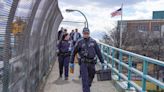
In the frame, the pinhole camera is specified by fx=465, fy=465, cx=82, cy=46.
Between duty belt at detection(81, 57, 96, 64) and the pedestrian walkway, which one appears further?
the pedestrian walkway

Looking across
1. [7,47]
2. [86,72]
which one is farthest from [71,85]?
[7,47]

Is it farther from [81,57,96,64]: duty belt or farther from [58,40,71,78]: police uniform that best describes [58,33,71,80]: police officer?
[81,57,96,64]: duty belt

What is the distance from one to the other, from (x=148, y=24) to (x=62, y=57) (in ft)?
285

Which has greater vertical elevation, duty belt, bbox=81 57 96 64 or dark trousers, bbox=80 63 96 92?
duty belt, bbox=81 57 96 64

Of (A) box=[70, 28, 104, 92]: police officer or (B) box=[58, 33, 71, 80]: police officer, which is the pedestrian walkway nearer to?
(B) box=[58, 33, 71, 80]: police officer

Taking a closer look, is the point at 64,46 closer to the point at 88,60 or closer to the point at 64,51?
the point at 64,51

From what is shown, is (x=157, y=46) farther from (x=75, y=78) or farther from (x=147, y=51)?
(x=75, y=78)

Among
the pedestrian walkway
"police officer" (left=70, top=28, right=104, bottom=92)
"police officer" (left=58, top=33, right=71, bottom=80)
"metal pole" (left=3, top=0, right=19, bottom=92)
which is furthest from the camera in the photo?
"police officer" (left=58, top=33, right=71, bottom=80)

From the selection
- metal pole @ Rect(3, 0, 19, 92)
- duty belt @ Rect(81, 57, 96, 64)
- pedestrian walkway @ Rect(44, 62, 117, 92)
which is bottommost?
pedestrian walkway @ Rect(44, 62, 117, 92)

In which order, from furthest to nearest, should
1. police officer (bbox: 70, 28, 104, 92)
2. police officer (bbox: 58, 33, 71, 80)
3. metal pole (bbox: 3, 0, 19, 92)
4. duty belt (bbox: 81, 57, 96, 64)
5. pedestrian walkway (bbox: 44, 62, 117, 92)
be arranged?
police officer (bbox: 58, 33, 71, 80) < pedestrian walkway (bbox: 44, 62, 117, 92) < duty belt (bbox: 81, 57, 96, 64) < police officer (bbox: 70, 28, 104, 92) < metal pole (bbox: 3, 0, 19, 92)

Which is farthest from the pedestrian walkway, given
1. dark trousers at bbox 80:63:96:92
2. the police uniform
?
dark trousers at bbox 80:63:96:92

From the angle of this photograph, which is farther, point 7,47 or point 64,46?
point 64,46

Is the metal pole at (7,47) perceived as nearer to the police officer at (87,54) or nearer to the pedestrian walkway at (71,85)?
the police officer at (87,54)

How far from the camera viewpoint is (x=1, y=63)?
5.32 metres
